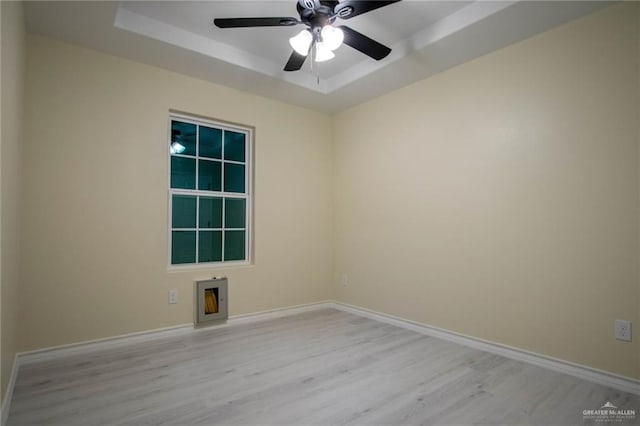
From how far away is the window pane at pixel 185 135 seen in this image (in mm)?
3541

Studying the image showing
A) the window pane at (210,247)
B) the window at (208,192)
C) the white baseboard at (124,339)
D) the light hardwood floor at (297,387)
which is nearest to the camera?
the light hardwood floor at (297,387)

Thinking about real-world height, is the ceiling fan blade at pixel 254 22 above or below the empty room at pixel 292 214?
above

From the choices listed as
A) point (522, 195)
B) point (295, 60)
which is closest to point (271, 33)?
point (295, 60)

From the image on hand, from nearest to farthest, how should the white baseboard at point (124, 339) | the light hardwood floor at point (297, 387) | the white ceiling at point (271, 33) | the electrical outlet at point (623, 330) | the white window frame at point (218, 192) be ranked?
the light hardwood floor at point (297, 387), the electrical outlet at point (623, 330), the white ceiling at point (271, 33), the white baseboard at point (124, 339), the white window frame at point (218, 192)

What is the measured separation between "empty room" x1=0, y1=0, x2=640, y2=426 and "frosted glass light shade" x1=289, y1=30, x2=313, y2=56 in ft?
0.05

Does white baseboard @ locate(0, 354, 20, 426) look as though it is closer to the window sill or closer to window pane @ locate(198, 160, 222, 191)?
the window sill

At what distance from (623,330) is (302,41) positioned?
2920 millimetres

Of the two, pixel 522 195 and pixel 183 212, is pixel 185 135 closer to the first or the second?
pixel 183 212

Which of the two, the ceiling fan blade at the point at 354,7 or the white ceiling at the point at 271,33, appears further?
the white ceiling at the point at 271,33

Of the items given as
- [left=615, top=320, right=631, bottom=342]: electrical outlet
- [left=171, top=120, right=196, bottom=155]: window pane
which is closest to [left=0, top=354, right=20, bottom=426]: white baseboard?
[left=171, top=120, right=196, bottom=155]: window pane

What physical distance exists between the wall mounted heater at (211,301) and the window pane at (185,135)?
1375 millimetres

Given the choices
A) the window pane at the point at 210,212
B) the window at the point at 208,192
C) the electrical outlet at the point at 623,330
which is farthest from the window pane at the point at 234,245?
the electrical outlet at the point at 623,330

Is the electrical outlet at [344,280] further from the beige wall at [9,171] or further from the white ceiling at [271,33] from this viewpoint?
the beige wall at [9,171]

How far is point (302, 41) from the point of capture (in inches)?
99.3
